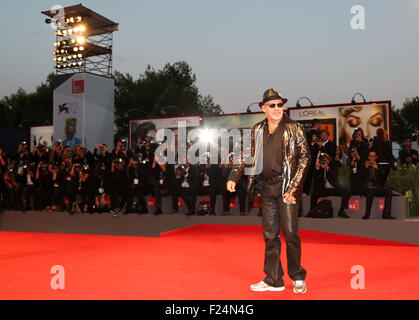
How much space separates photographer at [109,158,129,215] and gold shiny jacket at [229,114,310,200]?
7853 mm

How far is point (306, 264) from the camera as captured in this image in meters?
6.78

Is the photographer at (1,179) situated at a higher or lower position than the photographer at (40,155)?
lower

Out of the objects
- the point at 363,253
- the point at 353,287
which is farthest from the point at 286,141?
the point at 363,253

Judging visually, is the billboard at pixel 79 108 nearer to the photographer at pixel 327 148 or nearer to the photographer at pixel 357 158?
the photographer at pixel 327 148

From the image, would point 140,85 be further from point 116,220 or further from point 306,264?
point 306,264

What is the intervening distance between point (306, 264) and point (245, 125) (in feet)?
38.1

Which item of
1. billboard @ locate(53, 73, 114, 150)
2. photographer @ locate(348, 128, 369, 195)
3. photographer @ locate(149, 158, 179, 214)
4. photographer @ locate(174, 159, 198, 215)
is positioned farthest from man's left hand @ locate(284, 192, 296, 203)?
billboard @ locate(53, 73, 114, 150)

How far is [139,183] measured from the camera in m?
12.3

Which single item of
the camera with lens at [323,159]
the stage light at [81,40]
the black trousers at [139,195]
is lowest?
the black trousers at [139,195]

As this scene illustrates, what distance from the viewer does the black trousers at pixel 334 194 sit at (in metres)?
10.5

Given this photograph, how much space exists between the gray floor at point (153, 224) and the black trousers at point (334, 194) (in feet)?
1.97

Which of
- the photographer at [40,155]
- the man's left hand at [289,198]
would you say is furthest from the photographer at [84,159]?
the man's left hand at [289,198]

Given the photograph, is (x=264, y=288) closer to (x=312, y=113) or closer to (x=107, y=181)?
(x=107, y=181)

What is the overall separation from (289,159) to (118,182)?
864 centimetres
